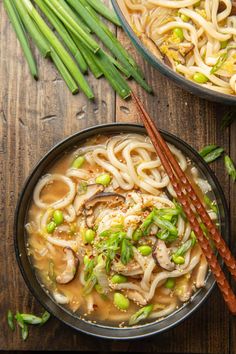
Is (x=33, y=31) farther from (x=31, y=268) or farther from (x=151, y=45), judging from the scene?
(x=31, y=268)

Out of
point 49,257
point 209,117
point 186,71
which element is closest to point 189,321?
point 49,257

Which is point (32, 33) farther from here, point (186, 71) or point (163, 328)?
point (163, 328)

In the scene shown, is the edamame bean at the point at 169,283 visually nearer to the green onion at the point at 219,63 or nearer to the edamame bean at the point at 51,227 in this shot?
the edamame bean at the point at 51,227

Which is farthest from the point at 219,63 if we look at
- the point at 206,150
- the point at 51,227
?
the point at 51,227

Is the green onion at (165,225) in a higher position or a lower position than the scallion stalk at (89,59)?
lower

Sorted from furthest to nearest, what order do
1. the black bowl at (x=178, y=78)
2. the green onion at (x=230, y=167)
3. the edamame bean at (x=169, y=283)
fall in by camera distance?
the green onion at (x=230, y=167) < the edamame bean at (x=169, y=283) < the black bowl at (x=178, y=78)

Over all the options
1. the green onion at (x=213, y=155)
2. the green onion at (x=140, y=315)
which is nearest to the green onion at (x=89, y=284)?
the green onion at (x=140, y=315)

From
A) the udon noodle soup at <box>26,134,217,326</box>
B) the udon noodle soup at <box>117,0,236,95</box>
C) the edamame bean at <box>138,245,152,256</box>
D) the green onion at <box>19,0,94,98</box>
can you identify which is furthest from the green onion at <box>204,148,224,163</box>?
the green onion at <box>19,0,94,98</box>
